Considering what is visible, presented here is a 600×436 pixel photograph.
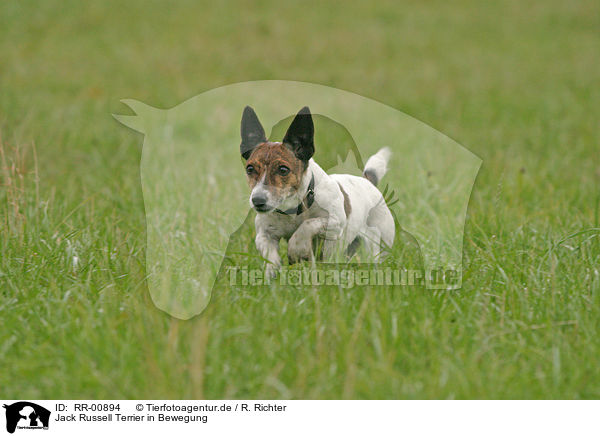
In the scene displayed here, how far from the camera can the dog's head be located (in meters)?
3.02

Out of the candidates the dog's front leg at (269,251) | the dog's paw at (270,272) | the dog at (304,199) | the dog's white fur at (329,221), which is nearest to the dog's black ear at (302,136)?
the dog at (304,199)

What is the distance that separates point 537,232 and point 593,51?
12.2 meters

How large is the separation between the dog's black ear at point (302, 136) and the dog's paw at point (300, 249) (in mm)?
441

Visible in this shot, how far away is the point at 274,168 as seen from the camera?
9.96ft

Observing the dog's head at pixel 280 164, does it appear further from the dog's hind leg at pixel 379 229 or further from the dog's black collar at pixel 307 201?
the dog's hind leg at pixel 379 229

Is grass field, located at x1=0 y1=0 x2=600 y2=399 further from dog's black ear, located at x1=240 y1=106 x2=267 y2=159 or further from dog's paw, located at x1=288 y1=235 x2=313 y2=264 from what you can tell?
dog's black ear, located at x1=240 y1=106 x2=267 y2=159

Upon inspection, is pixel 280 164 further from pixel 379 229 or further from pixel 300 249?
pixel 379 229

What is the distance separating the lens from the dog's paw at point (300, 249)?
3.31m

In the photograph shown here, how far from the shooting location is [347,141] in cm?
405
